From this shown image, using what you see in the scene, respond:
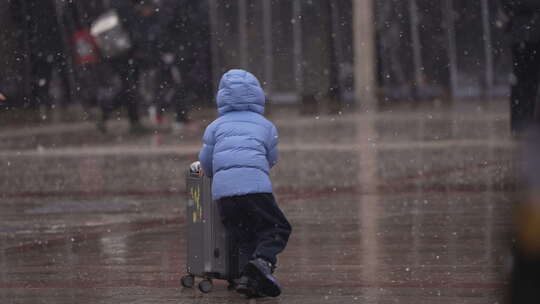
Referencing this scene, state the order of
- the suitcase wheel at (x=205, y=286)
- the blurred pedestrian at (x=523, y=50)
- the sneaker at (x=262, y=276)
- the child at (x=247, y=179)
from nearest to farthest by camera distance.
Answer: the sneaker at (x=262, y=276), the child at (x=247, y=179), the suitcase wheel at (x=205, y=286), the blurred pedestrian at (x=523, y=50)

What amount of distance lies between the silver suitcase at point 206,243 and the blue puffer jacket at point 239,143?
155mm

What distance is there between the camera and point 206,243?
8359mm

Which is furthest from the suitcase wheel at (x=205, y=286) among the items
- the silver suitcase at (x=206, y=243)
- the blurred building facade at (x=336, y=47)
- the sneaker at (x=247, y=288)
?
the blurred building facade at (x=336, y=47)

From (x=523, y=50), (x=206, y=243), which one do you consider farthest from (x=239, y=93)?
(x=523, y=50)

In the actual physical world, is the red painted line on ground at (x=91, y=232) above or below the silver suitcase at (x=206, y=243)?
below

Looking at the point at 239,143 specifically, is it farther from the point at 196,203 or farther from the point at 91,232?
the point at 91,232

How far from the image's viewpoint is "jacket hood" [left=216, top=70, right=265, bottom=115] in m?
8.34

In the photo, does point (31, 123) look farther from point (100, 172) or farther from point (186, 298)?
point (186, 298)

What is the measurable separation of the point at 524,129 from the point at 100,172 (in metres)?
13.3

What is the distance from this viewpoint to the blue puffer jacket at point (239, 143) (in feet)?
26.6

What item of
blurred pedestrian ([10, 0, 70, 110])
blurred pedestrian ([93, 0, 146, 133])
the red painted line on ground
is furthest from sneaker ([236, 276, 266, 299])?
blurred pedestrian ([10, 0, 70, 110])

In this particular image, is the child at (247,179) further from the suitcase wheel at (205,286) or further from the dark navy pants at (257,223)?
the suitcase wheel at (205,286)

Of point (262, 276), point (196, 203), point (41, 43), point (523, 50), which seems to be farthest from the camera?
point (41, 43)

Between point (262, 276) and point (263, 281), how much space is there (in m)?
0.03
